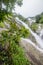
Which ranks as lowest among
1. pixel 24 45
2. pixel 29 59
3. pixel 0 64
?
pixel 0 64

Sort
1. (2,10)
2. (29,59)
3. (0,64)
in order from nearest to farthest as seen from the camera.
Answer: (2,10)
(0,64)
(29,59)

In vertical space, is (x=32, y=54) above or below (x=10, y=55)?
above

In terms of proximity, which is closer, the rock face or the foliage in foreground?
the foliage in foreground

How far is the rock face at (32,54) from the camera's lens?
880 cm

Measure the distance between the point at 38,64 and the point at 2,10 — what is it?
5358 mm

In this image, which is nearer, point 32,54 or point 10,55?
point 10,55

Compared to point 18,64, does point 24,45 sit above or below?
above

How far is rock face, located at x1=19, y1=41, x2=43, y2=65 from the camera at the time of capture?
8.80 metres

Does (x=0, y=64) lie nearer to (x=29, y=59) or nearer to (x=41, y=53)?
(x=29, y=59)

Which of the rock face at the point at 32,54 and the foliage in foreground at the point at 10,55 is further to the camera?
the rock face at the point at 32,54

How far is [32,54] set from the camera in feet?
29.6

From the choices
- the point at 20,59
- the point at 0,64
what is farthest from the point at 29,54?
the point at 0,64

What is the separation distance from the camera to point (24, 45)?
30.3ft

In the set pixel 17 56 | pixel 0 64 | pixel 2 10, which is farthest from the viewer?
pixel 17 56
